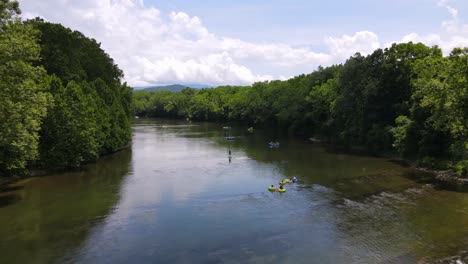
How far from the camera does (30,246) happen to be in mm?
24281

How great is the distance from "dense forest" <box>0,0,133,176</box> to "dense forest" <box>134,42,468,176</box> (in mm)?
36686

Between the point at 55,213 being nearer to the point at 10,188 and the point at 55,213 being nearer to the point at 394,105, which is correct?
the point at 10,188

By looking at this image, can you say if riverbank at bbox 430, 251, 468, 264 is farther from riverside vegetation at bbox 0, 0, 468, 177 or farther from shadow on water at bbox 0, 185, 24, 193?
shadow on water at bbox 0, 185, 24, 193

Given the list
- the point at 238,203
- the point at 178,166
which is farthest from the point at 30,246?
the point at 178,166

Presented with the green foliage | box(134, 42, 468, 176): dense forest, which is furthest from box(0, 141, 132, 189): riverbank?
box(134, 42, 468, 176): dense forest

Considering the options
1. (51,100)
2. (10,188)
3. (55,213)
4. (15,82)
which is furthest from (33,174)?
(15,82)

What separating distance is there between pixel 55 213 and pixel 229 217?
1391cm

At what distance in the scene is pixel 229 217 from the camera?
97.6 feet

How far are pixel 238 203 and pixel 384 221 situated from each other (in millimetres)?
11763

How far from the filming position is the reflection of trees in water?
78.2 ft

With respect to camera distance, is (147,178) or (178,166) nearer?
(147,178)

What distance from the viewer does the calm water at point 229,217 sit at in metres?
23.1

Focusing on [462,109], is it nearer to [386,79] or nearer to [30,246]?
[386,79]

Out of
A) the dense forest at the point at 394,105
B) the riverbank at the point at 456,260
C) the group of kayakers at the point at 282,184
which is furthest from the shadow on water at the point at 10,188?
the dense forest at the point at 394,105
